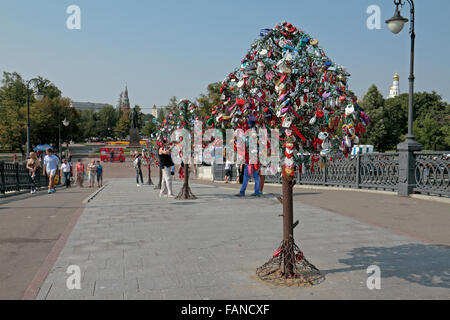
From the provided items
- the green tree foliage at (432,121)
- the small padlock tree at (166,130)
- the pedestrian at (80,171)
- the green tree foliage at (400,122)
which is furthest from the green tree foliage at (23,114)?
the green tree foliage at (432,121)

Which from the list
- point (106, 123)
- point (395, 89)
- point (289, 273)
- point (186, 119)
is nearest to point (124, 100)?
point (106, 123)

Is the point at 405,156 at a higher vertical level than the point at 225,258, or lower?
higher

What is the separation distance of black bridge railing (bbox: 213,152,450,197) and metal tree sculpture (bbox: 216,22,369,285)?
3853 mm

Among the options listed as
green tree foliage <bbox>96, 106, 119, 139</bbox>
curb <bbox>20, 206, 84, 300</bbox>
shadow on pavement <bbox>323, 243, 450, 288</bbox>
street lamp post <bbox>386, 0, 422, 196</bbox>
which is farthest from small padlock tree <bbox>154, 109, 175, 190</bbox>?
green tree foliage <bbox>96, 106, 119, 139</bbox>

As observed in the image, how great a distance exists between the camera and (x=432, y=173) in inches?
459

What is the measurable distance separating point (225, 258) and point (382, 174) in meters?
10.3

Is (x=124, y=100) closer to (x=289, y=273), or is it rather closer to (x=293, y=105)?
(x=293, y=105)

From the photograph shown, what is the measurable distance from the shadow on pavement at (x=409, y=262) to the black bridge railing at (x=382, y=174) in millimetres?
2664

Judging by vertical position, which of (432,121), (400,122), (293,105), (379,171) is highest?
(400,122)

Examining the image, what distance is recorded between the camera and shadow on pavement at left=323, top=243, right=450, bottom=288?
A: 176 inches
